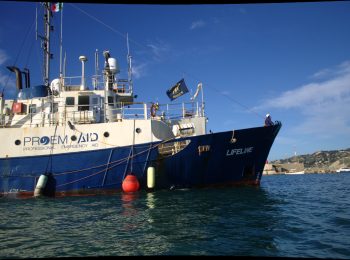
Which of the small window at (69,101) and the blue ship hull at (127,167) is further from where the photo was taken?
the small window at (69,101)

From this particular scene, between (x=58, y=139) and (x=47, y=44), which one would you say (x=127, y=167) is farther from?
(x=47, y=44)

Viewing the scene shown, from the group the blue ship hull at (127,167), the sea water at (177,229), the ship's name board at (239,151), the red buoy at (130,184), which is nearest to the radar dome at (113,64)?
the blue ship hull at (127,167)

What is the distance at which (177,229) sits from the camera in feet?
29.2

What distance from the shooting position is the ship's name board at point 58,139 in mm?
18938

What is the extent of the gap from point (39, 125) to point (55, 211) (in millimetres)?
8740

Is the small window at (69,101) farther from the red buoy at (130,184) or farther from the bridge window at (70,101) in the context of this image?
the red buoy at (130,184)

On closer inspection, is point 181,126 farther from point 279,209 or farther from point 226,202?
point 279,209

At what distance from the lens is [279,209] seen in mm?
12391

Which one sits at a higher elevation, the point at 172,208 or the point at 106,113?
the point at 106,113

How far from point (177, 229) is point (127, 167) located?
9840 mm

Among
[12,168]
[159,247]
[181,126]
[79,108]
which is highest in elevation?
[79,108]

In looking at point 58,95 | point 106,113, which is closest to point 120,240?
point 106,113

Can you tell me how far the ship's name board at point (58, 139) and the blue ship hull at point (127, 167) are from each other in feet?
2.72

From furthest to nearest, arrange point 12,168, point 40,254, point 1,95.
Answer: point 1,95 < point 12,168 < point 40,254
